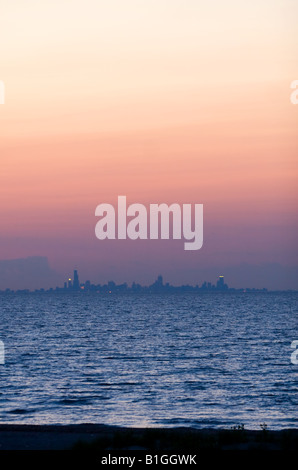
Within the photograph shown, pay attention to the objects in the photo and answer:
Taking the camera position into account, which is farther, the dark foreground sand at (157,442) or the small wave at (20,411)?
the small wave at (20,411)

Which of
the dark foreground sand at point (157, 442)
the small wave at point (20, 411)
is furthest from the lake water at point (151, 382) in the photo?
the dark foreground sand at point (157, 442)

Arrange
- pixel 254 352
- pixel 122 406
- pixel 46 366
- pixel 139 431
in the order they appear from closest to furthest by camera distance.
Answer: pixel 139 431
pixel 122 406
pixel 46 366
pixel 254 352

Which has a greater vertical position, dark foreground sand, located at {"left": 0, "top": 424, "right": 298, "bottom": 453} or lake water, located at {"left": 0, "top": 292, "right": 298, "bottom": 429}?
dark foreground sand, located at {"left": 0, "top": 424, "right": 298, "bottom": 453}

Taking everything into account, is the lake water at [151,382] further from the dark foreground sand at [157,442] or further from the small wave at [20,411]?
the dark foreground sand at [157,442]

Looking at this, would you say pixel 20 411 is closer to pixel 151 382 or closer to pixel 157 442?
pixel 151 382

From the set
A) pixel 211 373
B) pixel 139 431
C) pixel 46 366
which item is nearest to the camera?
pixel 139 431

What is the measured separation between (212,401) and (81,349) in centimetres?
3793

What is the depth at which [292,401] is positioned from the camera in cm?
3866

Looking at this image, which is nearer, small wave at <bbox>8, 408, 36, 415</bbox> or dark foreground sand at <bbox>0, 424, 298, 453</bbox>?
dark foreground sand at <bbox>0, 424, 298, 453</bbox>

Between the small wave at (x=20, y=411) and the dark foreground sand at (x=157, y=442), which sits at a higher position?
the dark foreground sand at (x=157, y=442)

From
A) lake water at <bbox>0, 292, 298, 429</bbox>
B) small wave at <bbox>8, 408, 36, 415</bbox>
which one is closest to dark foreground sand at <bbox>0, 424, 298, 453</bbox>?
lake water at <bbox>0, 292, 298, 429</bbox>

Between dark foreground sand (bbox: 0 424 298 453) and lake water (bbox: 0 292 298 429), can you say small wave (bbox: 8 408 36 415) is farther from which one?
dark foreground sand (bbox: 0 424 298 453)
